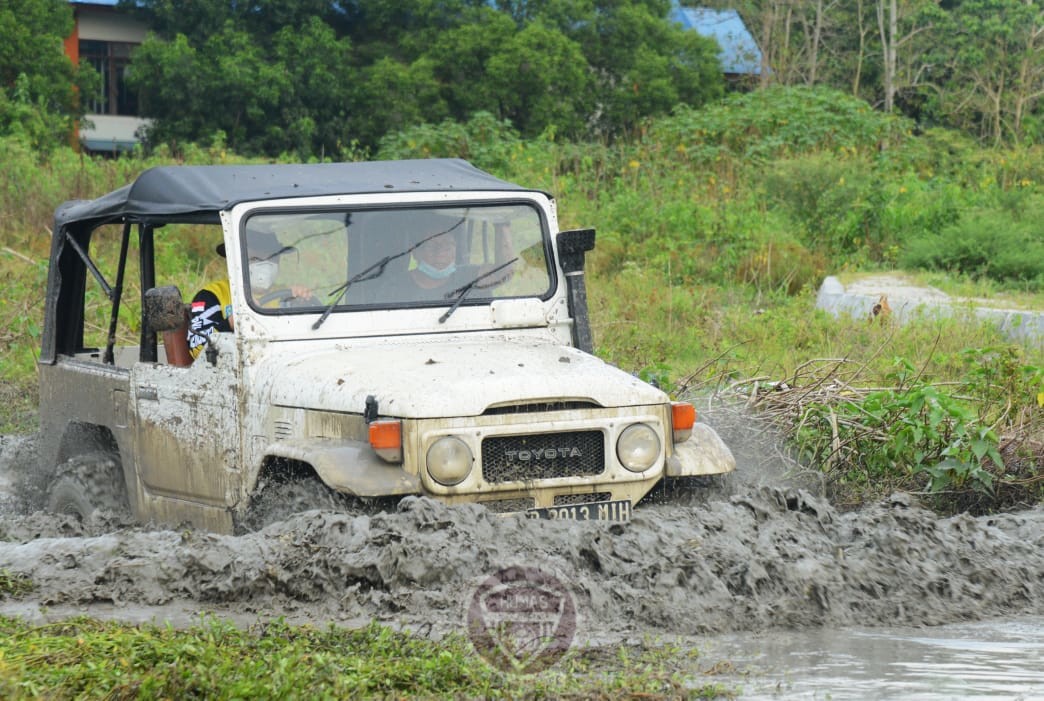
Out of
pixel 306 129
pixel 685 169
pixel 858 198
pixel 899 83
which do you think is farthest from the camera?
pixel 899 83

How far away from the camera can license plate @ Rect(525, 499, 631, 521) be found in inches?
204

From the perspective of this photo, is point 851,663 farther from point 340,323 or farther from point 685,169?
point 685,169

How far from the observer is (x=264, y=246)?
5.89m

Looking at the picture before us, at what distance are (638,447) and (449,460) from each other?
75 cm

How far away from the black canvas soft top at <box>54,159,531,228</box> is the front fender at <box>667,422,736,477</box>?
1.54 meters

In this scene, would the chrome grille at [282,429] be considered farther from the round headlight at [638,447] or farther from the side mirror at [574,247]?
the side mirror at [574,247]

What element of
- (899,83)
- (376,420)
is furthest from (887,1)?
(376,420)

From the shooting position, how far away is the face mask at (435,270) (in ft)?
20.2

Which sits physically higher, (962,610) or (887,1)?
(887,1)

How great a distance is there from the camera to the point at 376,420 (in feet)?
16.8

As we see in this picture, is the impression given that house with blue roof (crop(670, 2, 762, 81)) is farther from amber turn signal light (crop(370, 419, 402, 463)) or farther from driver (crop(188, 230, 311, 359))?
amber turn signal light (crop(370, 419, 402, 463))

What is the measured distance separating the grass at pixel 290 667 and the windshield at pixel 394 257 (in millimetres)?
1867

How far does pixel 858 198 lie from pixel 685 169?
10.4 ft

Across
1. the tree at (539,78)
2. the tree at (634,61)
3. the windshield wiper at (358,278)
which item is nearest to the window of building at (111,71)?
the tree at (539,78)
